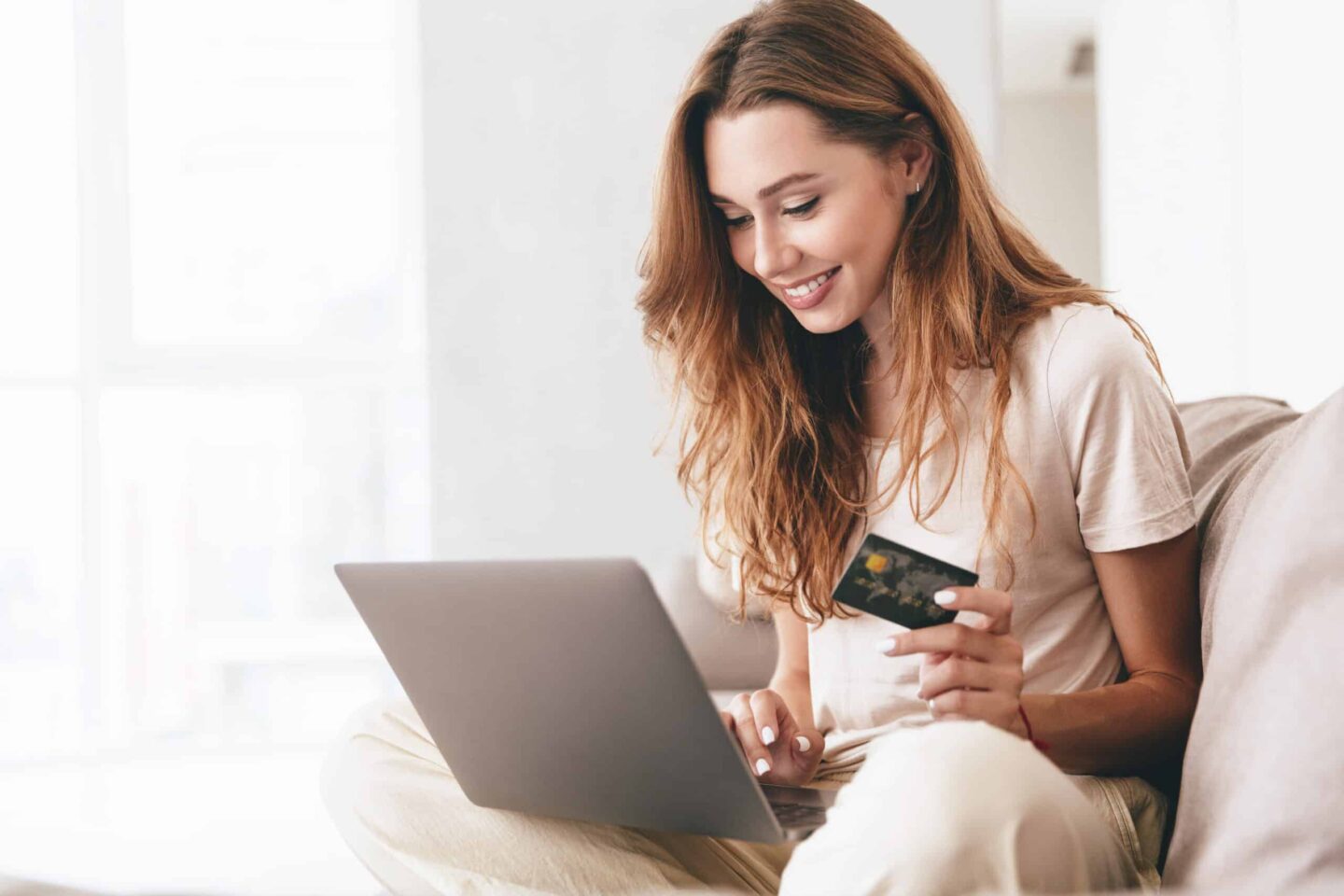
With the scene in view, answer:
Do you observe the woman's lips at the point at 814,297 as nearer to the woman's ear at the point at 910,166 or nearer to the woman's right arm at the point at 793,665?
the woman's ear at the point at 910,166

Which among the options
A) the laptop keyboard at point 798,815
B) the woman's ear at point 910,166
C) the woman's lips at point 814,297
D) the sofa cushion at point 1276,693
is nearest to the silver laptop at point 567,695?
the laptop keyboard at point 798,815

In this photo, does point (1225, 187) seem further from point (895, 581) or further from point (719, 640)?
point (895, 581)

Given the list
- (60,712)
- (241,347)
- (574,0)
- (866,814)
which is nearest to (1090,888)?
(866,814)

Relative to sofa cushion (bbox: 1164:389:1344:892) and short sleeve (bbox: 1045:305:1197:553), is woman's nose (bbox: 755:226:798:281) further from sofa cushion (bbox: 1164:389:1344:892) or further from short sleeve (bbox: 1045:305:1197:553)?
sofa cushion (bbox: 1164:389:1344:892)

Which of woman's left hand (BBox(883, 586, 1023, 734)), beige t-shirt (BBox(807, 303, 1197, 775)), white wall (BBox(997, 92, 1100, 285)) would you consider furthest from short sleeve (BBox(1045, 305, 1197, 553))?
white wall (BBox(997, 92, 1100, 285))

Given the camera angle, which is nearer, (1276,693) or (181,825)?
(1276,693)

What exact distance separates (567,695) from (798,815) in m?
0.21

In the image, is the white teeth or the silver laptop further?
the white teeth

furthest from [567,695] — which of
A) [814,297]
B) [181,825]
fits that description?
[181,825]

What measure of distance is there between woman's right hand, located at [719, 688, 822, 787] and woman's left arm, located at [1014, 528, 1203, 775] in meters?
Result: 0.23

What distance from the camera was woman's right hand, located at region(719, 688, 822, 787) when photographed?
1.16m

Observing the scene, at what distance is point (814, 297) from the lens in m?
1.36

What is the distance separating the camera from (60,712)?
3518mm

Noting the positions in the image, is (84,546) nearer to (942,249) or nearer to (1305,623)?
(942,249)
